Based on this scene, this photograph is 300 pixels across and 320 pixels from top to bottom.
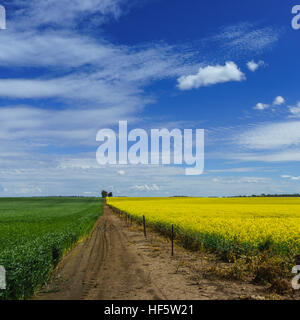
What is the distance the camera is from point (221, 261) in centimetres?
1379

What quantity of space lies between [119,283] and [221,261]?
17.1 feet

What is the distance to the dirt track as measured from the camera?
31.7ft

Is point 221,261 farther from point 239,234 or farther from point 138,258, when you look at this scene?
point 138,258

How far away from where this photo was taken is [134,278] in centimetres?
1170

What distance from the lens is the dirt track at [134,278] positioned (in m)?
9.66

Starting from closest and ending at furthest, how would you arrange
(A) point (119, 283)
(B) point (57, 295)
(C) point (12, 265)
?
(C) point (12, 265), (B) point (57, 295), (A) point (119, 283)
